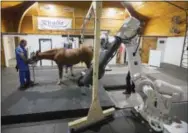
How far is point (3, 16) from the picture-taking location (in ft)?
29.1

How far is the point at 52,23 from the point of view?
9.27 metres

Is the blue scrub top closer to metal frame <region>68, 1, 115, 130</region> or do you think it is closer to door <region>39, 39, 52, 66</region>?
metal frame <region>68, 1, 115, 130</region>

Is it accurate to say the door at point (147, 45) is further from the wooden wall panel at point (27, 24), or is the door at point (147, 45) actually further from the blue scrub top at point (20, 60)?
the wooden wall panel at point (27, 24)

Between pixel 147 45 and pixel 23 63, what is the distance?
7984 mm

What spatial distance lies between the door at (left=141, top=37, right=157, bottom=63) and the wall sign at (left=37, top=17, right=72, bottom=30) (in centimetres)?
543

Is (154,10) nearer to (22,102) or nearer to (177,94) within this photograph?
(177,94)

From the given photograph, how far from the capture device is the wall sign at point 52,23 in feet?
30.1

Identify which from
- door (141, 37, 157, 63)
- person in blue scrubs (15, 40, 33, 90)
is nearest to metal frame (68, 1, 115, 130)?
person in blue scrubs (15, 40, 33, 90)

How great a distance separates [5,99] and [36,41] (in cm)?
483

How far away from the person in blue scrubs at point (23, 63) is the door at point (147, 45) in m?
7.67

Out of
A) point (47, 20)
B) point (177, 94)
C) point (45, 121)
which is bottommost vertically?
point (45, 121)

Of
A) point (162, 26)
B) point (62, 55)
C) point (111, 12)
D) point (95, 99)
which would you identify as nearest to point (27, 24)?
point (111, 12)

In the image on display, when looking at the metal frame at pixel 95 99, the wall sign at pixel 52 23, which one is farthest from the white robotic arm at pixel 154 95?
the wall sign at pixel 52 23

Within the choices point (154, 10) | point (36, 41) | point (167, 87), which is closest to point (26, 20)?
point (36, 41)
